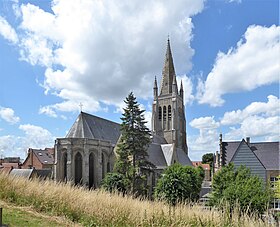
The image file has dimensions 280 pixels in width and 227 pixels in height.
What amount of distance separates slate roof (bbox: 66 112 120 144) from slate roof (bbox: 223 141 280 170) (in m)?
22.4

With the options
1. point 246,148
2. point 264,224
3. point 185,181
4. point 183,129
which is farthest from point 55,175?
point 264,224

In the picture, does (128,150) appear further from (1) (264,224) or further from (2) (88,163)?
(1) (264,224)

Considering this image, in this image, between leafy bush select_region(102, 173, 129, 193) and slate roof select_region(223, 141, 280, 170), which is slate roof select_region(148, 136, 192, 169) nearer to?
leafy bush select_region(102, 173, 129, 193)

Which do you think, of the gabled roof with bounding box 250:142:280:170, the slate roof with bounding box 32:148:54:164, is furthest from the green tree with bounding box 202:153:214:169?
the gabled roof with bounding box 250:142:280:170

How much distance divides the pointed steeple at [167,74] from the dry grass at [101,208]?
200 ft

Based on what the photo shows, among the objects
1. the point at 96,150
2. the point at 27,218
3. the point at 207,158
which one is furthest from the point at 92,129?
the point at 207,158

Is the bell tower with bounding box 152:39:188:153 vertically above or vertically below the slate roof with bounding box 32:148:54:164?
above

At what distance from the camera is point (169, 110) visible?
68750 mm

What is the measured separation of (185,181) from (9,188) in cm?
2547

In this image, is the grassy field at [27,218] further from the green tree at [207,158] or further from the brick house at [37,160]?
the green tree at [207,158]

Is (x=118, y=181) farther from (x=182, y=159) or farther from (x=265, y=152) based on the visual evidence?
(x=182, y=159)

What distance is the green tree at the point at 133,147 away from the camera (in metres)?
36.1

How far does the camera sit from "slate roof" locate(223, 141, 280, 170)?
1356 inches

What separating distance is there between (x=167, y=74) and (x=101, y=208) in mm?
63143
